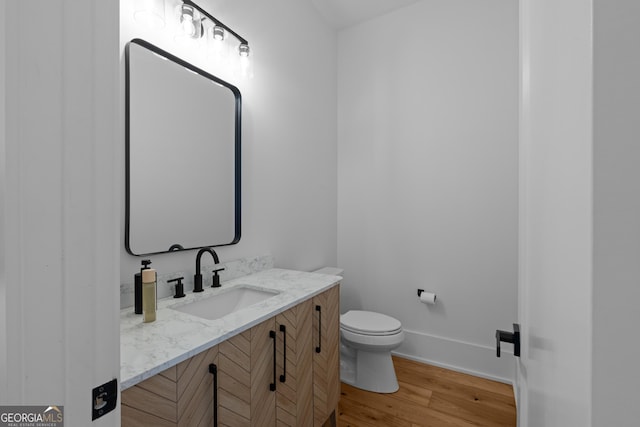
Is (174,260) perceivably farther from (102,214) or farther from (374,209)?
(374,209)

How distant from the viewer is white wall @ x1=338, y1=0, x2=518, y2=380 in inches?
83.0

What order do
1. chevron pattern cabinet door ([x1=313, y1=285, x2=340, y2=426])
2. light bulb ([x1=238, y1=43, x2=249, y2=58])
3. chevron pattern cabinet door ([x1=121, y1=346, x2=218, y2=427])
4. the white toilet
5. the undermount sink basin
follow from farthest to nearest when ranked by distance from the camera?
the white toilet → light bulb ([x1=238, y1=43, x2=249, y2=58]) → chevron pattern cabinet door ([x1=313, y1=285, x2=340, y2=426]) → the undermount sink basin → chevron pattern cabinet door ([x1=121, y1=346, x2=218, y2=427])

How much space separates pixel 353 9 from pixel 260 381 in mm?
2793

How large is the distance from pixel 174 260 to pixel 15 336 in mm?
1070

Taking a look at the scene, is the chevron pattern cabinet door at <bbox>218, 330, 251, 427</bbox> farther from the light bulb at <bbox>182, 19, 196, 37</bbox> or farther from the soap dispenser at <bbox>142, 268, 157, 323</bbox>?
the light bulb at <bbox>182, 19, 196, 37</bbox>

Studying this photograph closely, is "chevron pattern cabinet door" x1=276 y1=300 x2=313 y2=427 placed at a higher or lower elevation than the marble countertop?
lower

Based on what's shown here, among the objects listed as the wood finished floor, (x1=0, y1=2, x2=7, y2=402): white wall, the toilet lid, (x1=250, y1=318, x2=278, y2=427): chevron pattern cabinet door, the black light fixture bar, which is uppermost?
the black light fixture bar

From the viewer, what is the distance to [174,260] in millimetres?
1400

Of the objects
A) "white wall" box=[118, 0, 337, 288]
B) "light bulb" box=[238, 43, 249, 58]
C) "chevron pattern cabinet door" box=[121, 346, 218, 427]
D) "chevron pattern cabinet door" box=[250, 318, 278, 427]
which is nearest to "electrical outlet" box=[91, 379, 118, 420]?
"chevron pattern cabinet door" box=[121, 346, 218, 427]

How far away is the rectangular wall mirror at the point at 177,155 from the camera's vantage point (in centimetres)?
Result: 125

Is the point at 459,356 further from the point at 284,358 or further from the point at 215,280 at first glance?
the point at 215,280
